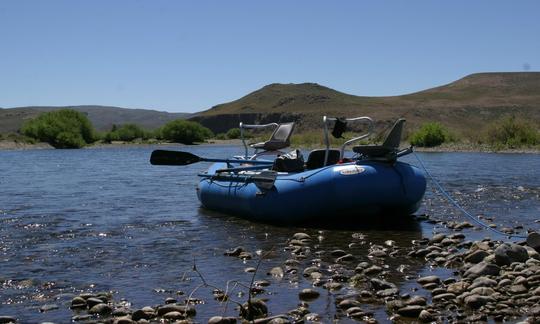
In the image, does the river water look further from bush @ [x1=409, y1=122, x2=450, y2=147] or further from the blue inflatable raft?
bush @ [x1=409, y1=122, x2=450, y2=147]

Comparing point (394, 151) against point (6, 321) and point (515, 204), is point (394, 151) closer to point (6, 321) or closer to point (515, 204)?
point (515, 204)

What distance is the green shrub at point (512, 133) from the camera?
50438 millimetres

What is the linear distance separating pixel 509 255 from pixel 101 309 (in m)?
5.30

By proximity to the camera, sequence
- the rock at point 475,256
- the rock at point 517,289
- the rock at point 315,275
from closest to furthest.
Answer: the rock at point 517,289 < the rock at point 315,275 < the rock at point 475,256

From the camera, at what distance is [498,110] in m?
111

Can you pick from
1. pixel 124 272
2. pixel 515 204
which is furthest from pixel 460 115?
pixel 124 272

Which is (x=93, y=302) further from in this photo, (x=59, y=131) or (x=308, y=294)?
(x=59, y=131)

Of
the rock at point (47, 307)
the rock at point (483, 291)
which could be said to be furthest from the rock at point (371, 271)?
the rock at point (47, 307)

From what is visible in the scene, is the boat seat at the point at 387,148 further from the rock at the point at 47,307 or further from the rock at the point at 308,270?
the rock at the point at 47,307

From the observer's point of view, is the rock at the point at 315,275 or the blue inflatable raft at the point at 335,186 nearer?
the rock at the point at 315,275

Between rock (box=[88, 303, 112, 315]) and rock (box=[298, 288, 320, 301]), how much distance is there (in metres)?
2.17

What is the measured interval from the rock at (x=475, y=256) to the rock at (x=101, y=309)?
496 centimetres

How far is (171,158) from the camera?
16156 mm

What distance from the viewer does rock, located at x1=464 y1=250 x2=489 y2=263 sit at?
940cm
